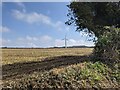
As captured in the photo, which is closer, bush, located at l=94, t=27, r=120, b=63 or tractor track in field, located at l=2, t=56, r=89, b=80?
tractor track in field, located at l=2, t=56, r=89, b=80

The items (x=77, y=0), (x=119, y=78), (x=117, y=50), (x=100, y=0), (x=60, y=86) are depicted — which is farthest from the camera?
(x=77, y=0)

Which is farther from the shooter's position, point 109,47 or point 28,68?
point 28,68

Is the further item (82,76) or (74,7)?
(74,7)

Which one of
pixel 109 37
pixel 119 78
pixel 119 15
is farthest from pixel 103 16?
pixel 119 78

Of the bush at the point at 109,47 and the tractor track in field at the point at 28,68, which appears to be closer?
the tractor track in field at the point at 28,68

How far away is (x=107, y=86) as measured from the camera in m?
10.4

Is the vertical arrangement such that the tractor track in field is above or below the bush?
below

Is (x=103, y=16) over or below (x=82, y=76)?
over

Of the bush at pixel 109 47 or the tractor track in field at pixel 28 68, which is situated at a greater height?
the bush at pixel 109 47

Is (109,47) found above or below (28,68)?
above

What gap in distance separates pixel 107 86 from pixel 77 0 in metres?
13.1

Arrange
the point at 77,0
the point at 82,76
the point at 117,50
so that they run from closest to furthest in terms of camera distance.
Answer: the point at 82,76, the point at 117,50, the point at 77,0

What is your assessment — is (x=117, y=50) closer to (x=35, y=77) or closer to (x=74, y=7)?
(x=35, y=77)

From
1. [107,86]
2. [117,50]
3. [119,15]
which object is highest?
[119,15]
